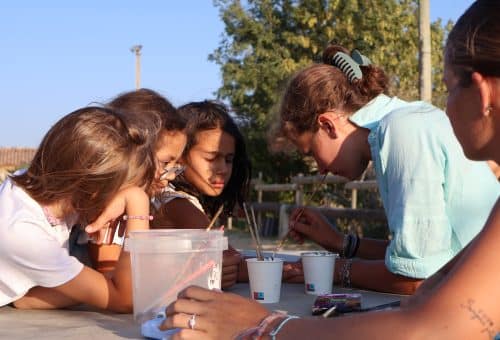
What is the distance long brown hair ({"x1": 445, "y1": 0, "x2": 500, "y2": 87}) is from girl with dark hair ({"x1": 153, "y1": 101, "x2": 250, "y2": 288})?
2025mm

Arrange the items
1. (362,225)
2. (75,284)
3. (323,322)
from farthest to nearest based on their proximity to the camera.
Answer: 1. (362,225)
2. (75,284)
3. (323,322)

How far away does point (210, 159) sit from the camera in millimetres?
3465

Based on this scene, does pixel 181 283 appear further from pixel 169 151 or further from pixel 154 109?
pixel 154 109

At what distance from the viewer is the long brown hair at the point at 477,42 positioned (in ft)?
3.95

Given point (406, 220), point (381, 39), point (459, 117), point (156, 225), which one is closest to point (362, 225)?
point (381, 39)

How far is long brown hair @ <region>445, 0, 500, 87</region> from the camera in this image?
1204mm

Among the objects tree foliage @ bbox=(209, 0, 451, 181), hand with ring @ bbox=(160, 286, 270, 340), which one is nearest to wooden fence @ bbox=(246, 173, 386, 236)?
tree foliage @ bbox=(209, 0, 451, 181)

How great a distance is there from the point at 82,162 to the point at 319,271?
37.2 inches

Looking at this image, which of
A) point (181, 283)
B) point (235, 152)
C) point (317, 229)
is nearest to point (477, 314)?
point (181, 283)

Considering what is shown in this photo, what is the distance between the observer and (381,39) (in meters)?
A: 14.4

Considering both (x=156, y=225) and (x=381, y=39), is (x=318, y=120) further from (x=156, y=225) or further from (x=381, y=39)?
(x=381, y=39)

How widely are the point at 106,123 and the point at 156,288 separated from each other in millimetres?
704

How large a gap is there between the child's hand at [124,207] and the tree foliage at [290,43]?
1162cm

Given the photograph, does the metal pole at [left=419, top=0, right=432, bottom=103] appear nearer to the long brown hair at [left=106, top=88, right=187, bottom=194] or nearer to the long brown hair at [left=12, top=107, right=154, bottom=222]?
the long brown hair at [left=106, top=88, right=187, bottom=194]
